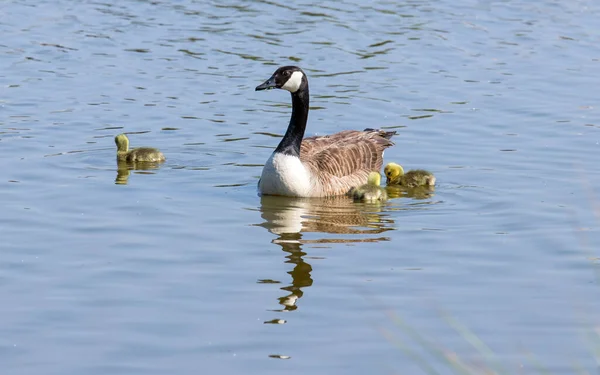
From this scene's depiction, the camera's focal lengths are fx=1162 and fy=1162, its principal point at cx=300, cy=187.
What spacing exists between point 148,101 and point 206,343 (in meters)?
10.0

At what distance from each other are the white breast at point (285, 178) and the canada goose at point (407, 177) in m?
1.19

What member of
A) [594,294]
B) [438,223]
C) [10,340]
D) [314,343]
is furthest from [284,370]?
[438,223]

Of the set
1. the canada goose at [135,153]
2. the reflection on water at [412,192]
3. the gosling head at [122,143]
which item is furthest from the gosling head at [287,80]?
the gosling head at [122,143]

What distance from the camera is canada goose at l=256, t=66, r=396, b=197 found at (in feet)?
44.9

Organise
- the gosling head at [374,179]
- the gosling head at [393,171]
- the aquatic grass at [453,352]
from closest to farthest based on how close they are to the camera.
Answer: the aquatic grass at [453,352] < the gosling head at [374,179] < the gosling head at [393,171]

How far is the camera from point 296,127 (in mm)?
14070

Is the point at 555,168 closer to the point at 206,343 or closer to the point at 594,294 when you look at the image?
the point at 594,294

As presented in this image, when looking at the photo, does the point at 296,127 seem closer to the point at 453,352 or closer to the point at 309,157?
the point at 309,157

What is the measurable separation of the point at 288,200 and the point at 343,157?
1263mm

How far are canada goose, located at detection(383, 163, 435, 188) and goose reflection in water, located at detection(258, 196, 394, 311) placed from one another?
0.71 m

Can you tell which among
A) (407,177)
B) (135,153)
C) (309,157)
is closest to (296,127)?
(309,157)

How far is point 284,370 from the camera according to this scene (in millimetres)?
8062

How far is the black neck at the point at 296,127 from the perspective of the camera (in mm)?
13875

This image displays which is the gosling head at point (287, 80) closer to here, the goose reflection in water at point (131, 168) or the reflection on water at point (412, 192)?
the reflection on water at point (412, 192)
